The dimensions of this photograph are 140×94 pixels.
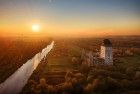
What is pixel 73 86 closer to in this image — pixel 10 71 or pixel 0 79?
pixel 0 79

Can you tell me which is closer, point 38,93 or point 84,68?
point 38,93

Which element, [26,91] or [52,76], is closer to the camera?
[26,91]

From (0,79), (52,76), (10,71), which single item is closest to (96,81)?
(52,76)

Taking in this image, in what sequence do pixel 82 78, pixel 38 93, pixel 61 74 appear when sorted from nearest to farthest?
pixel 38 93 → pixel 82 78 → pixel 61 74

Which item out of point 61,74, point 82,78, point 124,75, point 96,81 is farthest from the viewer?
point 61,74

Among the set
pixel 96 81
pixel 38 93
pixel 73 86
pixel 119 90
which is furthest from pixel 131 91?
pixel 38 93

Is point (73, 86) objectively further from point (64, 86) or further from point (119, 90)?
point (119, 90)

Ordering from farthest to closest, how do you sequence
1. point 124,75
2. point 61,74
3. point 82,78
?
point 61,74, point 124,75, point 82,78

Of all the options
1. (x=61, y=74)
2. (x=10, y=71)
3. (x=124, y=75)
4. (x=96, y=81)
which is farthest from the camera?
(x=10, y=71)
